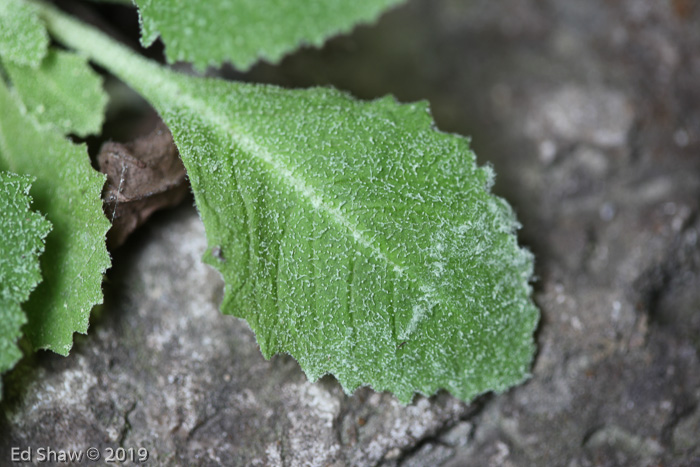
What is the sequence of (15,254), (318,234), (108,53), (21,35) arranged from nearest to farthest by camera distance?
(15,254), (318,234), (21,35), (108,53)

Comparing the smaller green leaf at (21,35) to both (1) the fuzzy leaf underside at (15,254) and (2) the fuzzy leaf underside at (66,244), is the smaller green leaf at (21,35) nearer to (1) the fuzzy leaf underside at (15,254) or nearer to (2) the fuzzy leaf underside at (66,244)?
(2) the fuzzy leaf underside at (66,244)

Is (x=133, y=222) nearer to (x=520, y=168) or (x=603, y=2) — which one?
(x=520, y=168)

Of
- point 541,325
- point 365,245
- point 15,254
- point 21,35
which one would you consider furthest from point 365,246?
point 21,35

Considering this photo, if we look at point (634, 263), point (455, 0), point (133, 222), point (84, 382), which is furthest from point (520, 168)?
point (84, 382)

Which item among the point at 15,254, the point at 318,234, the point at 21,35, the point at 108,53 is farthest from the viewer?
the point at 108,53

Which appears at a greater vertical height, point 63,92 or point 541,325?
point 63,92

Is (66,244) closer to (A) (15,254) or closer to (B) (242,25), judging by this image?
(A) (15,254)

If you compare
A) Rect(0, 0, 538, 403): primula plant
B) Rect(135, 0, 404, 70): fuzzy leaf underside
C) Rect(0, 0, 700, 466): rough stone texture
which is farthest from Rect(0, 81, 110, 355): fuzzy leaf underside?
Rect(135, 0, 404, 70): fuzzy leaf underside
